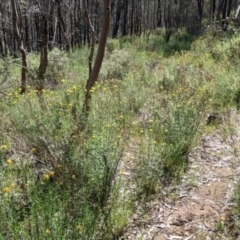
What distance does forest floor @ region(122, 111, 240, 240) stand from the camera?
274 cm

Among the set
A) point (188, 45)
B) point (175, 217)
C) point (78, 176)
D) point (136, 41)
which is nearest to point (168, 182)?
point (175, 217)

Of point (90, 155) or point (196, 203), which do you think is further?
point (196, 203)

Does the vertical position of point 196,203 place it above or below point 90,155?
below

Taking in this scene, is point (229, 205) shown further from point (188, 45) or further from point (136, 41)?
point (136, 41)

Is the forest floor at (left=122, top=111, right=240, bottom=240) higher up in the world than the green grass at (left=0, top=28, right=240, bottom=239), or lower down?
lower down

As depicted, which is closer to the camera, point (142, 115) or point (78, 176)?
point (78, 176)

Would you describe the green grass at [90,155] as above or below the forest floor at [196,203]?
above

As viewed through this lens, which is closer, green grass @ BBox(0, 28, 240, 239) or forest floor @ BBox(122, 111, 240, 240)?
green grass @ BBox(0, 28, 240, 239)

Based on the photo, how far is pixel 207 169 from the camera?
380cm

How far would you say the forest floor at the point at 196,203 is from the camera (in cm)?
274

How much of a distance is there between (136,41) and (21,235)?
591 inches

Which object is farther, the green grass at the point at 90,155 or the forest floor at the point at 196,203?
the forest floor at the point at 196,203

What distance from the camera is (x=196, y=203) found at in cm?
316

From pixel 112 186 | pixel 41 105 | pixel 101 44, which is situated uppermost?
pixel 101 44
